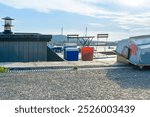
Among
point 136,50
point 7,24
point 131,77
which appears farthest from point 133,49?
point 7,24

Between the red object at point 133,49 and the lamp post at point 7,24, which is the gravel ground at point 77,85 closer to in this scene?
the red object at point 133,49

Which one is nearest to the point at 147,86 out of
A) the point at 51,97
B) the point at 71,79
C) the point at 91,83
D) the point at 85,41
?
the point at 91,83

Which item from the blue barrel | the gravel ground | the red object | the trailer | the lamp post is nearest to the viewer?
the gravel ground

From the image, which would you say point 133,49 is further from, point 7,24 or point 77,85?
point 7,24

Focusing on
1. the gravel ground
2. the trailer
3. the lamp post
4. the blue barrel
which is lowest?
the gravel ground

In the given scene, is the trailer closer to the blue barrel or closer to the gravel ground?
the gravel ground

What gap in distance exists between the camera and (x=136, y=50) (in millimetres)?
16484

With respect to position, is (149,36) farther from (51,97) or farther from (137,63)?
(51,97)

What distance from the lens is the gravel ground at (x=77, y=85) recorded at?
31.6 ft

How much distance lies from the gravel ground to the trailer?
86cm

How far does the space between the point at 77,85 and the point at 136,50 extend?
232 inches

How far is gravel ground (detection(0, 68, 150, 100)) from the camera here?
31.6ft

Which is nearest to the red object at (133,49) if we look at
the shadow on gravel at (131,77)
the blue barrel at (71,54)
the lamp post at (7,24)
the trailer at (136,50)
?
the trailer at (136,50)

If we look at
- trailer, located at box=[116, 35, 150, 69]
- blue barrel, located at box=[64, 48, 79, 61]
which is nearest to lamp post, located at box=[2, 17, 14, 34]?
blue barrel, located at box=[64, 48, 79, 61]
